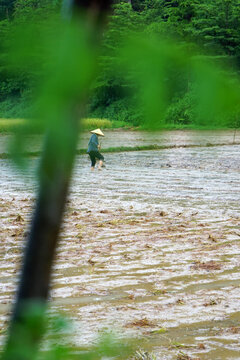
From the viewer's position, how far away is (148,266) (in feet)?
22.1

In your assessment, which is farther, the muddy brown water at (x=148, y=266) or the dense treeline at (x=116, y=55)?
the muddy brown water at (x=148, y=266)

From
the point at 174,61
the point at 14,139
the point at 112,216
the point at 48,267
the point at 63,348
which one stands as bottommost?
the point at 112,216

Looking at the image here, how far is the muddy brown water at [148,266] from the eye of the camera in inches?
183

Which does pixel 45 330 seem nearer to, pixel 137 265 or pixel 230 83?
pixel 230 83

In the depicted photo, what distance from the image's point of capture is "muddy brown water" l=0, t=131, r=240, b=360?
4.64 meters

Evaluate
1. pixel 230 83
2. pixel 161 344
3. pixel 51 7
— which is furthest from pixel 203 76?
pixel 161 344

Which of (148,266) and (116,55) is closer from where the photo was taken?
(116,55)

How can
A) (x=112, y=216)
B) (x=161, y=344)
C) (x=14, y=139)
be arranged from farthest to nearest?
(x=112, y=216), (x=161, y=344), (x=14, y=139)

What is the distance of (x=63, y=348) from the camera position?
986mm

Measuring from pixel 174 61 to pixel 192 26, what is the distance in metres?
0.18

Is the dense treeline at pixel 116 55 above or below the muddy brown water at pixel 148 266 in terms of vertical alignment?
above

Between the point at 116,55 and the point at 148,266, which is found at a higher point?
the point at 116,55

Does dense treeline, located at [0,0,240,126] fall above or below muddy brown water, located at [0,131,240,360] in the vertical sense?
above

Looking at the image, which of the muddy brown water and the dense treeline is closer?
the dense treeline
